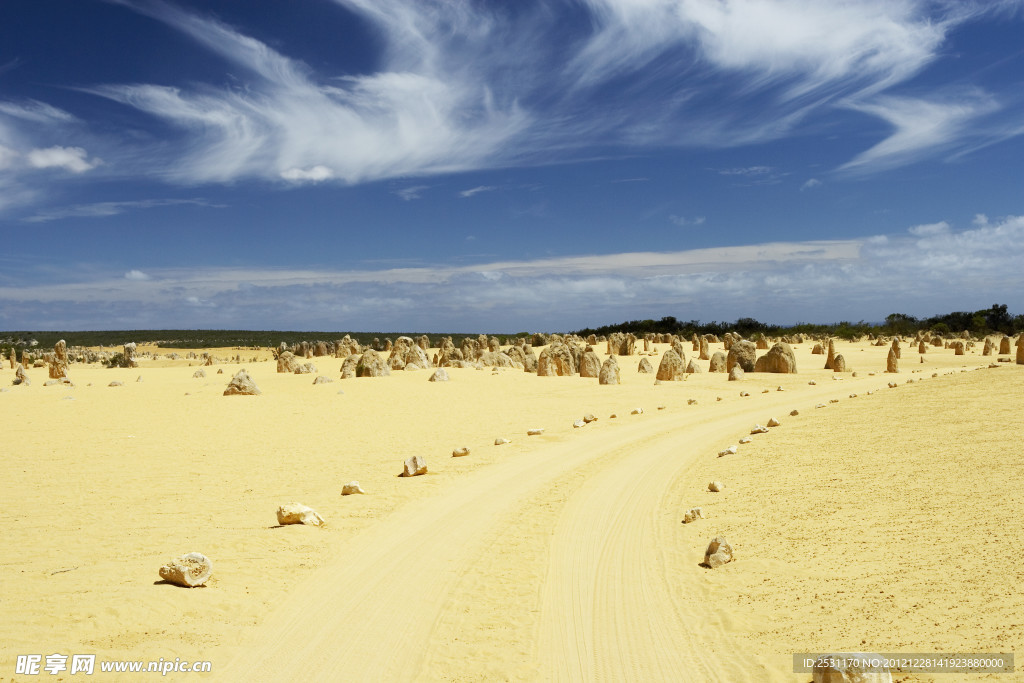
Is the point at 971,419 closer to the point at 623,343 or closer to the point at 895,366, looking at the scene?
the point at 895,366

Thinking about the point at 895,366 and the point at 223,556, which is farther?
the point at 895,366

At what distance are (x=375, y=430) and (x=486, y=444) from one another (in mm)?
4208

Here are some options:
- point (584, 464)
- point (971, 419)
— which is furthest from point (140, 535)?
point (971, 419)

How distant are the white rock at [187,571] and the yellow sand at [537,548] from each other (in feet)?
0.49

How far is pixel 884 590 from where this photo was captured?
239 inches

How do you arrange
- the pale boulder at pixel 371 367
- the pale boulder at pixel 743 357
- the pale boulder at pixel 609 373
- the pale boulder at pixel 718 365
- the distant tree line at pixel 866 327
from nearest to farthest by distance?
the pale boulder at pixel 609 373, the pale boulder at pixel 371 367, the pale boulder at pixel 743 357, the pale boulder at pixel 718 365, the distant tree line at pixel 866 327

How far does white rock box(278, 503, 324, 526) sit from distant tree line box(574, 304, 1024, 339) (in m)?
67.1

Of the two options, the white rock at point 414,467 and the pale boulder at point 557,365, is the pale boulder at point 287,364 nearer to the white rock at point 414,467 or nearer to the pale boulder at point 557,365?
the pale boulder at point 557,365

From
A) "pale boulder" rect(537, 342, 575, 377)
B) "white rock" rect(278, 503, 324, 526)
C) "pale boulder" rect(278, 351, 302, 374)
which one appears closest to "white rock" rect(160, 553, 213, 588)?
"white rock" rect(278, 503, 324, 526)

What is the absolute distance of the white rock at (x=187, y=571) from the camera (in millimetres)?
6898

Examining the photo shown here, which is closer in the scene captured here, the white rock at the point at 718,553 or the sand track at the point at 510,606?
the sand track at the point at 510,606

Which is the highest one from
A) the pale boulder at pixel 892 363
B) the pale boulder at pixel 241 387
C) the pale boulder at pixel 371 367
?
the pale boulder at pixel 892 363

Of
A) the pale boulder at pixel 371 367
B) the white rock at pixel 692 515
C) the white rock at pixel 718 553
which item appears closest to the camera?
the white rock at pixel 718 553

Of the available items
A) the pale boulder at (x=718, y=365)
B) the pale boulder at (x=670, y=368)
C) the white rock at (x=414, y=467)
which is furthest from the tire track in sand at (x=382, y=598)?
the pale boulder at (x=718, y=365)
